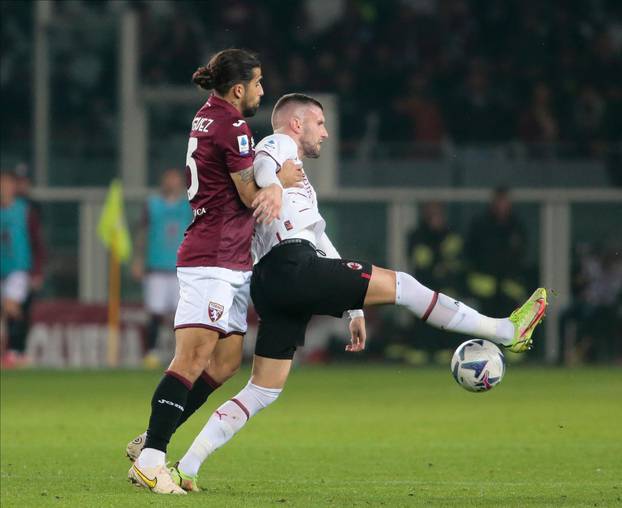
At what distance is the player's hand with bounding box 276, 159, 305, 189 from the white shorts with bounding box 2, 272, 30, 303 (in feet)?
33.7

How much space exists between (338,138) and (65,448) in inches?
467

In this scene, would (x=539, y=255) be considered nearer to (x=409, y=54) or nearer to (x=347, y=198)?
(x=347, y=198)

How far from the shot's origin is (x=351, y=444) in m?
9.20

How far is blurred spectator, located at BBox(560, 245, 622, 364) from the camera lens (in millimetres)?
17594

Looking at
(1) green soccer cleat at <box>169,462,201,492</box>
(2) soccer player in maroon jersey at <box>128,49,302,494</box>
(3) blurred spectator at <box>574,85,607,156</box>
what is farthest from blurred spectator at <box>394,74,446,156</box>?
(1) green soccer cleat at <box>169,462,201,492</box>

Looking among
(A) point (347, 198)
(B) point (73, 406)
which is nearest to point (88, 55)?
(A) point (347, 198)

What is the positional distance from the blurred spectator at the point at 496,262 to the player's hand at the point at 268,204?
11.2 m

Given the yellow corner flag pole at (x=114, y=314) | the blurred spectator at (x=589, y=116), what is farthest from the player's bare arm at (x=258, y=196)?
the blurred spectator at (x=589, y=116)

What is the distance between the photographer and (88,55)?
21500 millimetres

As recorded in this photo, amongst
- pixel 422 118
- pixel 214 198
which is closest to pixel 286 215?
pixel 214 198

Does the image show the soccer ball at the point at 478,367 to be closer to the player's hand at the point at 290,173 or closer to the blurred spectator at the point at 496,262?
the player's hand at the point at 290,173

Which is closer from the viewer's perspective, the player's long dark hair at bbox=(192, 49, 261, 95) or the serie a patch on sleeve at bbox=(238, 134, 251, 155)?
the serie a patch on sleeve at bbox=(238, 134, 251, 155)

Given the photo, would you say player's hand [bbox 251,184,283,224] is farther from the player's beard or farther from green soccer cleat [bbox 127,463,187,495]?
green soccer cleat [bbox 127,463,187,495]

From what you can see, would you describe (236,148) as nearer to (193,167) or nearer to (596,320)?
(193,167)
